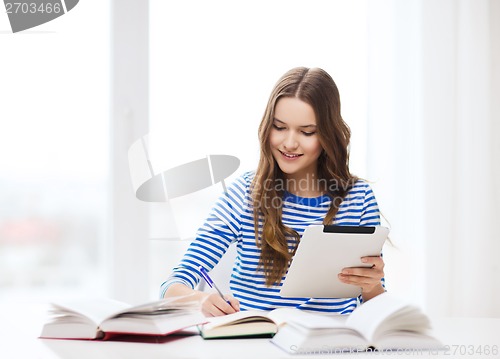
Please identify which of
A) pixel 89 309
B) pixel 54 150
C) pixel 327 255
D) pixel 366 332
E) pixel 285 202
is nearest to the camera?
pixel 366 332

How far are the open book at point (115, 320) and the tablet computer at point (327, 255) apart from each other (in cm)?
25

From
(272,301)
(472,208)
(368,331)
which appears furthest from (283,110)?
(472,208)

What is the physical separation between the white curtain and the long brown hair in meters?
0.74

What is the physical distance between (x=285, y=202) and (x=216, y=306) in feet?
1.63

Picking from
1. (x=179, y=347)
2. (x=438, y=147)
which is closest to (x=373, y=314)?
(x=179, y=347)

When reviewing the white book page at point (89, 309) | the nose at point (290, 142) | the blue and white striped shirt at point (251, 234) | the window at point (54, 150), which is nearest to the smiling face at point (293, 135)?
the nose at point (290, 142)

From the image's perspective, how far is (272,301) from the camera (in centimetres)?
174

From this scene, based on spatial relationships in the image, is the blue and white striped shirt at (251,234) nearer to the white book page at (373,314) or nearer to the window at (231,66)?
the white book page at (373,314)

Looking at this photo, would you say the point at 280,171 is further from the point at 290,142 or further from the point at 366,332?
the point at 366,332

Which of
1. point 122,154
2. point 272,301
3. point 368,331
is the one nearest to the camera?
point 368,331

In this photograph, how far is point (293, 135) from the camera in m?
1.73

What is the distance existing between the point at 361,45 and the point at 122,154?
1061mm

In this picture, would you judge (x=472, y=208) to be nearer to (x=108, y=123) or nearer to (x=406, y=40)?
(x=406, y=40)

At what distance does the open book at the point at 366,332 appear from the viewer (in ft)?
3.58
